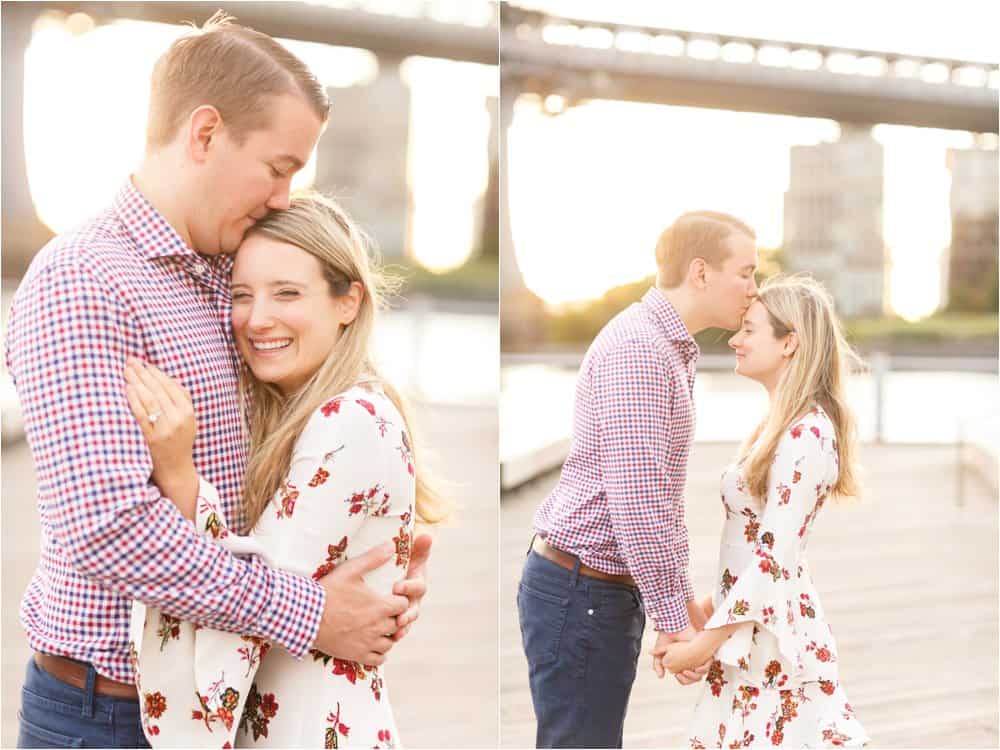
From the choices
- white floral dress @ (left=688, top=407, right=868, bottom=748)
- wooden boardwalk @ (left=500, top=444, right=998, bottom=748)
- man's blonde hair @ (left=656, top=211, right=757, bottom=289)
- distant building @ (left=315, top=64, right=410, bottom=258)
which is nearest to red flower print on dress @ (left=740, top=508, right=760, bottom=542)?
white floral dress @ (left=688, top=407, right=868, bottom=748)

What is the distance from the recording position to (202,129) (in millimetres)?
1362

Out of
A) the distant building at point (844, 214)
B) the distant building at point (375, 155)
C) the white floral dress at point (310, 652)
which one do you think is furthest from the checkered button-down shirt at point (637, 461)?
the distant building at point (375, 155)

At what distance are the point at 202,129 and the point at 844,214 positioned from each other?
172cm

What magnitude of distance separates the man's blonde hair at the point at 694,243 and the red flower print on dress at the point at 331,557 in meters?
0.95

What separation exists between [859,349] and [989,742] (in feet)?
3.81

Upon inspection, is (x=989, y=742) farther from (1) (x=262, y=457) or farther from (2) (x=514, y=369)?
(1) (x=262, y=457)

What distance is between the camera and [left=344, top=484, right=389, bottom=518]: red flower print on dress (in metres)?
1.30

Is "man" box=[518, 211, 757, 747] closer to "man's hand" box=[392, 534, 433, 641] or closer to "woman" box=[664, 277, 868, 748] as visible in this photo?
"woman" box=[664, 277, 868, 748]

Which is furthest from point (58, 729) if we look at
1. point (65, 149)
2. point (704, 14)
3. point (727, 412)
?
point (65, 149)

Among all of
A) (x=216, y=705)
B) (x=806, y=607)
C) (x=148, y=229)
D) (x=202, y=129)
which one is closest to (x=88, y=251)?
(x=148, y=229)

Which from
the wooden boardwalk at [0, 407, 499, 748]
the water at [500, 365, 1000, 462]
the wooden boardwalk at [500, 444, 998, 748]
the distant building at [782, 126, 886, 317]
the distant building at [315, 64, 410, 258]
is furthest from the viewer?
the distant building at [315, 64, 410, 258]

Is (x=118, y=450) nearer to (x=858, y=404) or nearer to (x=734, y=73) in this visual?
(x=858, y=404)

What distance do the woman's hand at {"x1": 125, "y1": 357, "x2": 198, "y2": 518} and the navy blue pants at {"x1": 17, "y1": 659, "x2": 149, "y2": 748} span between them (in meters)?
0.26

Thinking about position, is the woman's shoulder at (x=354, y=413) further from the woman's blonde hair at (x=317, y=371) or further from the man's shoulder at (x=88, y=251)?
the man's shoulder at (x=88, y=251)
